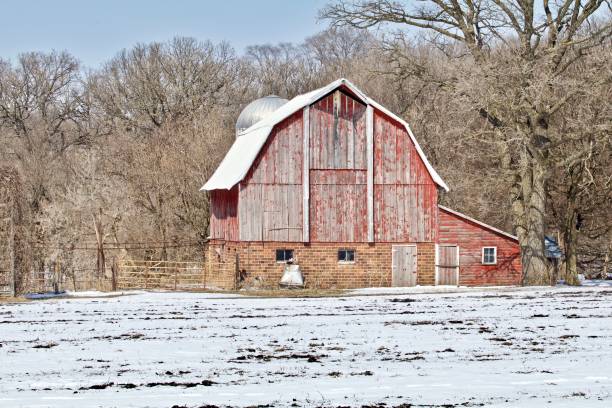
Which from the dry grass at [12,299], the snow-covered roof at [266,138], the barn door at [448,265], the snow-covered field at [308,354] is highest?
the snow-covered roof at [266,138]

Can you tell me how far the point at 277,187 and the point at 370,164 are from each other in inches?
146

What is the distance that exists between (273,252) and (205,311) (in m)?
11.9

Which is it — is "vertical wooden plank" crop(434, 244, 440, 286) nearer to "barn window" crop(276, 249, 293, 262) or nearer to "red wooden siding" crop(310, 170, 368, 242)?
"red wooden siding" crop(310, 170, 368, 242)

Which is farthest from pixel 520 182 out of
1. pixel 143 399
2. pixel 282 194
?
pixel 143 399

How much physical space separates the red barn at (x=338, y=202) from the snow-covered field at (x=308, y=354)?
939 centimetres

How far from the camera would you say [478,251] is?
45188 millimetres

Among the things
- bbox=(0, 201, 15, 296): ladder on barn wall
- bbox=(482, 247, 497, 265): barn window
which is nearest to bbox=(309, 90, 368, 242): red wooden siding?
bbox=(482, 247, 497, 265): barn window

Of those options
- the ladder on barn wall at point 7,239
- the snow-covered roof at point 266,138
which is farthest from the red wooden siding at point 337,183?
the ladder on barn wall at point 7,239

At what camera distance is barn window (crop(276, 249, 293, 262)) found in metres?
43.1

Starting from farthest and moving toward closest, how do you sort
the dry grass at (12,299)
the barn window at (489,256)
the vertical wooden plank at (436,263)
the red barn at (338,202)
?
the barn window at (489,256) → the vertical wooden plank at (436,263) → the red barn at (338,202) → the dry grass at (12,299)

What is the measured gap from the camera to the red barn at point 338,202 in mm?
43125

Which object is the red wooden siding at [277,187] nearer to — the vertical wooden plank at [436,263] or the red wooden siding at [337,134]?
the red wooden siding at [337,134]

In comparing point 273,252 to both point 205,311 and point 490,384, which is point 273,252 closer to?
point 205,311

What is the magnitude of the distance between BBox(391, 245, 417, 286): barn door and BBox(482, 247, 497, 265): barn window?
125 inches
